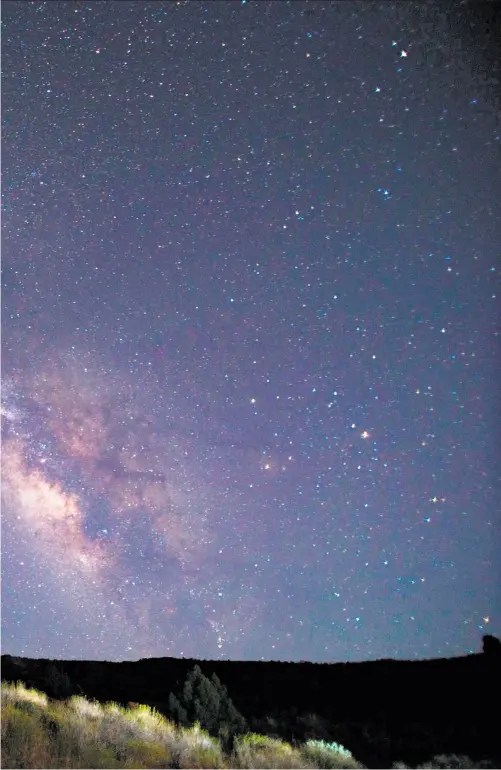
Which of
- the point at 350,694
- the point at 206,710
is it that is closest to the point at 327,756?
the point at 206,710

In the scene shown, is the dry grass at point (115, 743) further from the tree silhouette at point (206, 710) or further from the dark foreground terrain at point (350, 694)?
the dark foreground terrain at point (350, 694)

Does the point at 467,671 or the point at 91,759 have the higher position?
the point at 91,759

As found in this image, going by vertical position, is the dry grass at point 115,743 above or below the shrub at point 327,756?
above

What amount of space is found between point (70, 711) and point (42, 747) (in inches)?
84.5

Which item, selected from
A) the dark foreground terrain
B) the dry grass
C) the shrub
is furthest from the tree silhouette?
the dark foreground terrain

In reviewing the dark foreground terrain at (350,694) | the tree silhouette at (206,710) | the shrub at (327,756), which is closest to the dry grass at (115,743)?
→ the shrub at (327,756)

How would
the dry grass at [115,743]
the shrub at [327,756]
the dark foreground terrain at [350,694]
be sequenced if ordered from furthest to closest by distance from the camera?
the dark foreground terrain at [350,694], the shrub at [327,756], the dry grass at [115,743]

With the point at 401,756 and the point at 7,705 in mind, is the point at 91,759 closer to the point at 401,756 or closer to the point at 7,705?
the point at 7,705

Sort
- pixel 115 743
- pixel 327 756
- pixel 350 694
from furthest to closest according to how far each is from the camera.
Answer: pixel 350 694
pixel 327 756
pixel 115 743

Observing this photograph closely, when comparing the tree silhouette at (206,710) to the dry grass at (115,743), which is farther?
the tree silhouette at (206,710)

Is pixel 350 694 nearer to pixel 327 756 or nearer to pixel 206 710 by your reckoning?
pixel 327 756

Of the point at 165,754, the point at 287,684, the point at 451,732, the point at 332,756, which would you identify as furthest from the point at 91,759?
the point at 287,684

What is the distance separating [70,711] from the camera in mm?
7289

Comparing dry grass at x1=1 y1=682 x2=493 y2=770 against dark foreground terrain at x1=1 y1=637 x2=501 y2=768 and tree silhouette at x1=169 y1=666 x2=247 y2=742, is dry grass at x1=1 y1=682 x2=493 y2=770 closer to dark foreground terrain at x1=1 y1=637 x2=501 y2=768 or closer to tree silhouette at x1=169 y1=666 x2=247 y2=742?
tree silhouette at x1=169 y1=666 x2=247 y2=742
